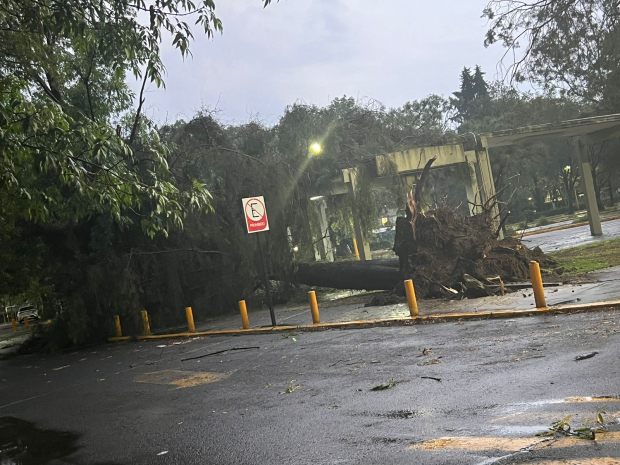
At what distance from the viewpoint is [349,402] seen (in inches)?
273

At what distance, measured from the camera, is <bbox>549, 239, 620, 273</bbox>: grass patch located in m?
16.3

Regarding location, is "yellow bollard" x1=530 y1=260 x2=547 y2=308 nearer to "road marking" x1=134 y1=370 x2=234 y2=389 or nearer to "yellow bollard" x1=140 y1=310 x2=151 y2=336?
"road marking" x1=134 y1=370 x2=234 y2=389

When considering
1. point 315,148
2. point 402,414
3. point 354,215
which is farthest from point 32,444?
point 354,215

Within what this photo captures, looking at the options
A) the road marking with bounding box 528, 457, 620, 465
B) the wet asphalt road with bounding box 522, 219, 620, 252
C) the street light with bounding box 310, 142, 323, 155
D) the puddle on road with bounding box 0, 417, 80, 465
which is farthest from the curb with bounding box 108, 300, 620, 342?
the wet asphalt road with bounding box 522, 219, 620, 252

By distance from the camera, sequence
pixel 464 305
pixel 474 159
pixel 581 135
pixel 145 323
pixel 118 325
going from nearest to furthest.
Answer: pixel 464 305
pixel 145 323
pixel 118 325
pixel 474 159
pixel 581 135

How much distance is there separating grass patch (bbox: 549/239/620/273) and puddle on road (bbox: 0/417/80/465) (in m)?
12.6

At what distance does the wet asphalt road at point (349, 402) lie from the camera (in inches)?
203

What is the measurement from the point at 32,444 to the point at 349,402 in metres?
3.79

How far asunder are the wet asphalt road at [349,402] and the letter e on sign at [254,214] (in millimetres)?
3756

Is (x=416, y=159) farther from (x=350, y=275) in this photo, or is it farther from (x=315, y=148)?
(x=350, y=275)

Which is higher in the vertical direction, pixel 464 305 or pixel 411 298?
pixel 411 298

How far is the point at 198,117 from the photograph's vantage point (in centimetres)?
2188

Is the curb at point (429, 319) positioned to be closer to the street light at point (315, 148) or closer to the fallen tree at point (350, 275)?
the fallen tree at point (350, 275)

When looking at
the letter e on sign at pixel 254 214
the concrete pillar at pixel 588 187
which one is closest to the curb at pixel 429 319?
the letter e on sign at pixel 254 214
